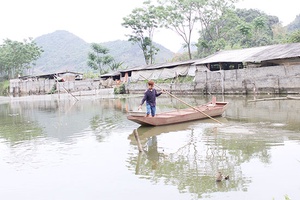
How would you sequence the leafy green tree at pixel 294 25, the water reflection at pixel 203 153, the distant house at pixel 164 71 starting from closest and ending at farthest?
the water reflection at pixel 203 153 < the distant house at pixel 164 71 < the leafy green tree at pixel 294 25

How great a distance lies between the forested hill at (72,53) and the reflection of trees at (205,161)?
67.4 metres

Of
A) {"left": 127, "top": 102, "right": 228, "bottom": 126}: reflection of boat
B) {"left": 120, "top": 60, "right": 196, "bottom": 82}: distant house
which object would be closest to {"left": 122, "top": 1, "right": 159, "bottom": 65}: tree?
{"left": 120, "top": 60, "right": 196, "bottom": 82}: distant house

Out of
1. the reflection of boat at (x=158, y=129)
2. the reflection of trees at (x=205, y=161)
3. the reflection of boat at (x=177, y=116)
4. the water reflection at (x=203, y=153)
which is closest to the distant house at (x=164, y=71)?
the reflection of boat at (x=177, y=116)

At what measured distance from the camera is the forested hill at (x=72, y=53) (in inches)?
3280

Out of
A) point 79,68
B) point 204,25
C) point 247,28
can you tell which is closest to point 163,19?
point 204,25

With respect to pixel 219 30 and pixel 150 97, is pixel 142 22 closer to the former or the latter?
pixel 219 30

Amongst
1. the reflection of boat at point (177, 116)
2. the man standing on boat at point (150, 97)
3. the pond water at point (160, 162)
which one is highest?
the man standing on boat at point (150, 97)

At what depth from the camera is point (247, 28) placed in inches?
1476

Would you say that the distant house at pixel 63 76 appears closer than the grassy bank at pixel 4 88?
Yes

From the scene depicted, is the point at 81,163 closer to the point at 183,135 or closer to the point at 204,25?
the point at 183,135

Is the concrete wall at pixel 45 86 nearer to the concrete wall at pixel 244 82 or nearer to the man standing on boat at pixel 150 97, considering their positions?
the concrete wall at pixel 244 82

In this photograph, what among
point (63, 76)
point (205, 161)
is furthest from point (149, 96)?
point (63, 76)

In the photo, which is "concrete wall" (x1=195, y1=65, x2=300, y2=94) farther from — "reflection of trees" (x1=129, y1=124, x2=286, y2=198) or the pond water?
"reflection of trees" (x1=129, y1=124, x2=286, y2=198)

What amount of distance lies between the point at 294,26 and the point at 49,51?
71039 millimetres
